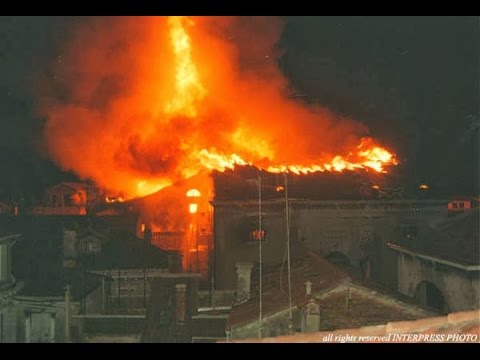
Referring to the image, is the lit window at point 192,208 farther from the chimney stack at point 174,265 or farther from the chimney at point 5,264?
the chimney at point 5,264

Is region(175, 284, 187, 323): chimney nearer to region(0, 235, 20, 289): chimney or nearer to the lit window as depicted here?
region(0, 235, 20, 289): chimney

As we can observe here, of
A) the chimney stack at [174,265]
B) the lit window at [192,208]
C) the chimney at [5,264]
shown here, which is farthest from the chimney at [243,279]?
the lit window at [192,208]

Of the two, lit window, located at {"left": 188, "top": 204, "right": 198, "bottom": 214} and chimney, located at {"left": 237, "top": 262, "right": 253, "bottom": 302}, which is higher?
lit window, located at {"left": 188, "top": 204, "right": 198, "bottom": 214}

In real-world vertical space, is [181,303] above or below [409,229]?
below

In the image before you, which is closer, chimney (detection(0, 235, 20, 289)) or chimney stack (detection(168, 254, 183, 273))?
chimney (detection(0, 235, 20, 289))

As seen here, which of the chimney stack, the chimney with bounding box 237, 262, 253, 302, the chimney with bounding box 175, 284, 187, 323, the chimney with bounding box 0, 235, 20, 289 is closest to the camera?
the chimney with bounding box 237, 262, 253, 302

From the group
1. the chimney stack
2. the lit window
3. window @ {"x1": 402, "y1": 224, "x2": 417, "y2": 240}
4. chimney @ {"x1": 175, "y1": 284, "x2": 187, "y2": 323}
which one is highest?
the lit window

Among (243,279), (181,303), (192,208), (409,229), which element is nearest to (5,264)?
(181,303)

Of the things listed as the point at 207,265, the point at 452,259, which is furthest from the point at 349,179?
the point at 452,259

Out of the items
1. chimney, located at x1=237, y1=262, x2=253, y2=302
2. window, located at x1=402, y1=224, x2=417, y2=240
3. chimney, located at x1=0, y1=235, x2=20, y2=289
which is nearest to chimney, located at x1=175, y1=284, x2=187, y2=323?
chimney, located at x1=237, y1=262, x2=253, y2=302

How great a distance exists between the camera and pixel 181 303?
22.3 meters

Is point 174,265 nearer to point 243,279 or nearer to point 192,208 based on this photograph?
point 243,279

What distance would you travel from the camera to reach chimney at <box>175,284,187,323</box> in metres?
22.2

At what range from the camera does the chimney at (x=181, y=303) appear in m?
22.2
